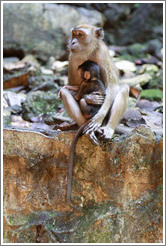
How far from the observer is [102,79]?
4352mm

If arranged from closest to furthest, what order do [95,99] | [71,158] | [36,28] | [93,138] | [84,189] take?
1. [93,138]
2. [71,158]
3. [84,189]
4. [95,99]
5. [36,28]

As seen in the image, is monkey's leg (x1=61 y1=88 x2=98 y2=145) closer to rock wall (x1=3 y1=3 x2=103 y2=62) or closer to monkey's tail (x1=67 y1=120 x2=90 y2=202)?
monkey's tail (x1=67 y1=120 x2=90 y2=202)

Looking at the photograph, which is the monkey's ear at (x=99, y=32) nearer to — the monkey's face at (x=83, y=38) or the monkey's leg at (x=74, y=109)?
the monkey's face at (x=83, y=38)

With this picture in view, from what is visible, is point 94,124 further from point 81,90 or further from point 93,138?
point 81,90

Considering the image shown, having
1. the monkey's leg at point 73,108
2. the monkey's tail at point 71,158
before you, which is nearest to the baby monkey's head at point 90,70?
the monkey's leg at point 73,108

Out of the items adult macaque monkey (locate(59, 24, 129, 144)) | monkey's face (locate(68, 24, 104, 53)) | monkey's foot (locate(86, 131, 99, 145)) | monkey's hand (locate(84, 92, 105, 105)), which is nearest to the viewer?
monkey's foot (locate(86, 131, 99, 145))

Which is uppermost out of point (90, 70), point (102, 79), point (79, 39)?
point (79, 39)

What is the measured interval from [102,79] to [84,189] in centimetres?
171

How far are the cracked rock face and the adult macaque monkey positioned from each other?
29cm

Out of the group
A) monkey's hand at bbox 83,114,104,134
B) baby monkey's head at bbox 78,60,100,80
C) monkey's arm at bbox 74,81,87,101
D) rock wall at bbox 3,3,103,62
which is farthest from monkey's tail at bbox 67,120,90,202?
rock wall at bbox 3,3,103,62

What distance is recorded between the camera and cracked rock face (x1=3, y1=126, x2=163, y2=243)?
3.73 meters

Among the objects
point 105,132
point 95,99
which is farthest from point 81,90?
point 105,132

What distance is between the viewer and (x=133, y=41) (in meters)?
13.5

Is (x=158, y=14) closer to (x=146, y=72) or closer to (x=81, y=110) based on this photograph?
(x=146, y=72)
